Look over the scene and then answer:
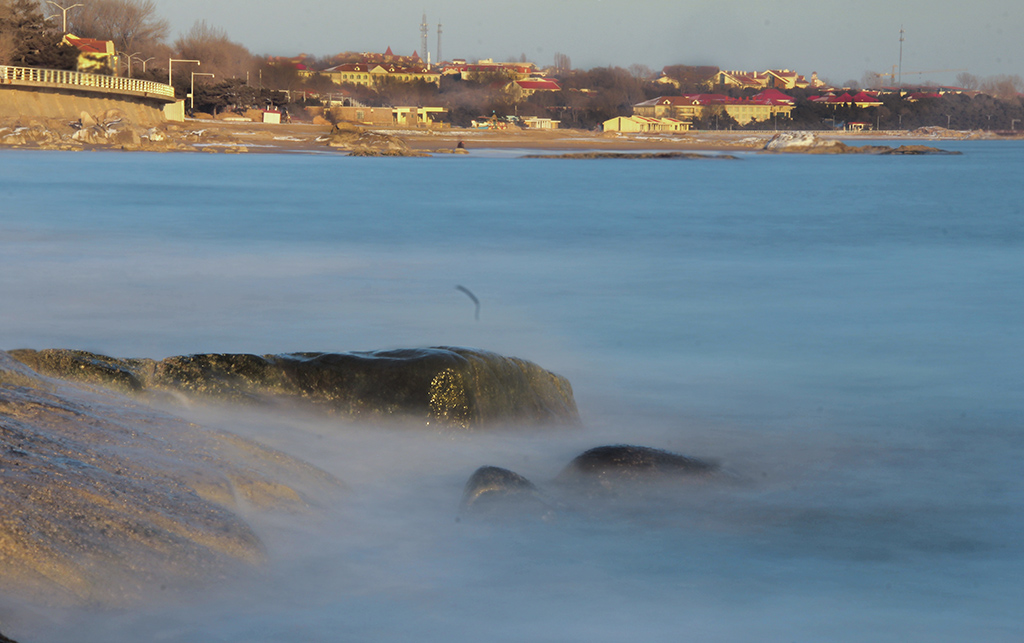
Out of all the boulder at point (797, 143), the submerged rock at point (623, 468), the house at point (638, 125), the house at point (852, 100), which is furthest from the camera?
the house at point (852, 100)

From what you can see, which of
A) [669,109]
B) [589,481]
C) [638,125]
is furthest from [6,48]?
[669,109]

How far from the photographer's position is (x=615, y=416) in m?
7.38

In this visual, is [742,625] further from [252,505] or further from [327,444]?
[327,444]

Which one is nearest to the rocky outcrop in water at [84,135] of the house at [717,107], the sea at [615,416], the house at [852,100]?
the sea at [615,416]

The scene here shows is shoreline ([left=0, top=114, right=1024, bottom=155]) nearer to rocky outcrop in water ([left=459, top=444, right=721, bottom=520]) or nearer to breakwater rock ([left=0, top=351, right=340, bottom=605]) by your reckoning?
breakwater rock ([left=0, top=351, right=340, bottom=605])

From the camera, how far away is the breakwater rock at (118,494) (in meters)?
3.68

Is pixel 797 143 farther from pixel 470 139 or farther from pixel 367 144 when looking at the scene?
pixel 367 144

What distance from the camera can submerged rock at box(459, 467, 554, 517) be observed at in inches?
199

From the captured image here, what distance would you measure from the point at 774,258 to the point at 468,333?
29.8 ft

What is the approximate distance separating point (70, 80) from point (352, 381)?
59118 mm

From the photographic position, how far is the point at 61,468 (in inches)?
165

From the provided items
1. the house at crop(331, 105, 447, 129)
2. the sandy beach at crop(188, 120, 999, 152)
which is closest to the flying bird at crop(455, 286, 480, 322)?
the sandy beach at crop(188, 120, 999, 152)

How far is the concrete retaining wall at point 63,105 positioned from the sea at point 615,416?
36.3 m

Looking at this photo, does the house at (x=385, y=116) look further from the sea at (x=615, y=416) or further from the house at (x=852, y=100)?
the sea at (x=615, y=416)
